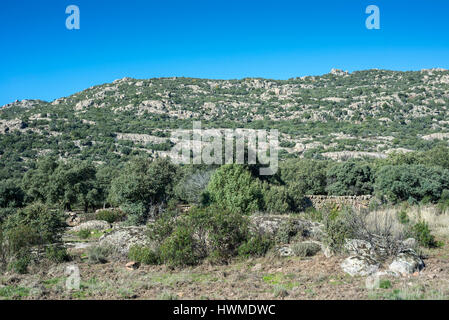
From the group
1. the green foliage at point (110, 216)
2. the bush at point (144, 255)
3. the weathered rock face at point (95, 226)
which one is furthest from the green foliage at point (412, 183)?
the weathered rock face at point (95, 226)

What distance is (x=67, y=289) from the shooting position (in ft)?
20.1

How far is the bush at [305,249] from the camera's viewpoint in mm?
8273

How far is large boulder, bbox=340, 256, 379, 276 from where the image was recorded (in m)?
6.52

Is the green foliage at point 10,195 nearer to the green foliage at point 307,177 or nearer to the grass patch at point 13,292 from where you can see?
A: the grass patch at point 13,292

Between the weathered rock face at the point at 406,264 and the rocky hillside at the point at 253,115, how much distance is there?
4763 centimetres

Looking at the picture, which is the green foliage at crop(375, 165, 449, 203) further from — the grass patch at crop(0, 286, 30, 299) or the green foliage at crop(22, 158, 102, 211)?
the green foliage at crop(22, 158, 102, 211)

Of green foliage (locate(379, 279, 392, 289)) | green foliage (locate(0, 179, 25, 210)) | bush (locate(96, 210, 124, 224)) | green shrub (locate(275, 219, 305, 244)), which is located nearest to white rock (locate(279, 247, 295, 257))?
green shrub (locate(275, 219, 305, 244))

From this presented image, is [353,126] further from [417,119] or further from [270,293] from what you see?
[270,293]

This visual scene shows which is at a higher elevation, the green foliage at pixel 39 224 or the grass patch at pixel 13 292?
the green foliage at pixel 39 224

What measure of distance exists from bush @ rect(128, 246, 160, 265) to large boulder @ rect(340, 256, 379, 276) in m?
4.50

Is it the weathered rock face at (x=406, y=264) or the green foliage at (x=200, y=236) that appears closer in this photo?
the weathered rock face at (x=406, y=264)

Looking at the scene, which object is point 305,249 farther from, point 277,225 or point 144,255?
point 144,255

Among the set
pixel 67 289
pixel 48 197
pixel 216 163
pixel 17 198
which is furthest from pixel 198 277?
pixel 17 198

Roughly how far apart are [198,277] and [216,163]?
18.3m
